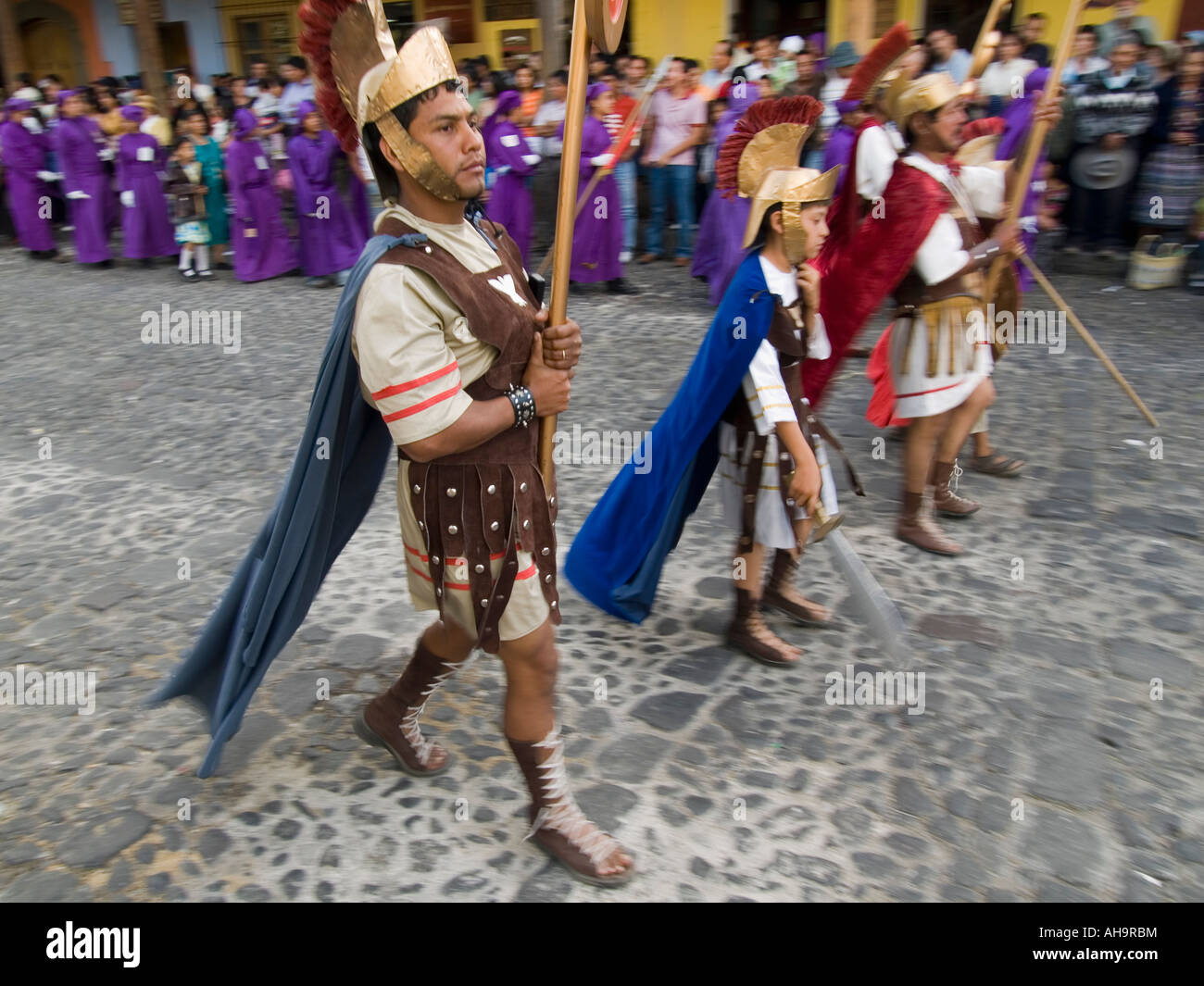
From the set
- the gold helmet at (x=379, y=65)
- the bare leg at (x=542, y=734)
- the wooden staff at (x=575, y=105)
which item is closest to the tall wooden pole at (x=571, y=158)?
the wooden staff at (x=575, y=105)

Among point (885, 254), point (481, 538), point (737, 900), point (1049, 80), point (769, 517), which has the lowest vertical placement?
point (737, 900)

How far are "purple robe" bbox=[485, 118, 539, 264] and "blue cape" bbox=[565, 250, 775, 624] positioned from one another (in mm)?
6075

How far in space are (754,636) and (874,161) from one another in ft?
6.08

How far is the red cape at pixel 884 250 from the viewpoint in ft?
12.6

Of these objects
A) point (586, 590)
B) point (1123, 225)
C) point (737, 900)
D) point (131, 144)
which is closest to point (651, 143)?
point (1123, 225)

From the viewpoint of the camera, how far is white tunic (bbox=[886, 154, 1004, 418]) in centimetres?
396

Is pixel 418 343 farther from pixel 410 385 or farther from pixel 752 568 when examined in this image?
pixel 752 568

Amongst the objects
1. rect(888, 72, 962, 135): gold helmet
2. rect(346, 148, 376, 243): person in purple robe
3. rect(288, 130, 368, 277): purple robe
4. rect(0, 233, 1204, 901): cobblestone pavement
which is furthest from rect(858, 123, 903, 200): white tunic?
rect(346, 148, 376, 243): person in purple robe

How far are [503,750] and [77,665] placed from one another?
5.27ft

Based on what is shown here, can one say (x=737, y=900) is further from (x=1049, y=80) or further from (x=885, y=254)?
(x=1049, y=80)

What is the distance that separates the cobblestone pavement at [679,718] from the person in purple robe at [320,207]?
499cm

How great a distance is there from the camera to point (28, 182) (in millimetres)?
11727

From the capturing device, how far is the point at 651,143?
9.53 meters

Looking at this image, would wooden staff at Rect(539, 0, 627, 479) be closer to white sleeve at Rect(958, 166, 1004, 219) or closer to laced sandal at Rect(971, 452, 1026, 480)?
white sleeve at Rect(958, 166, 1004, 219)
